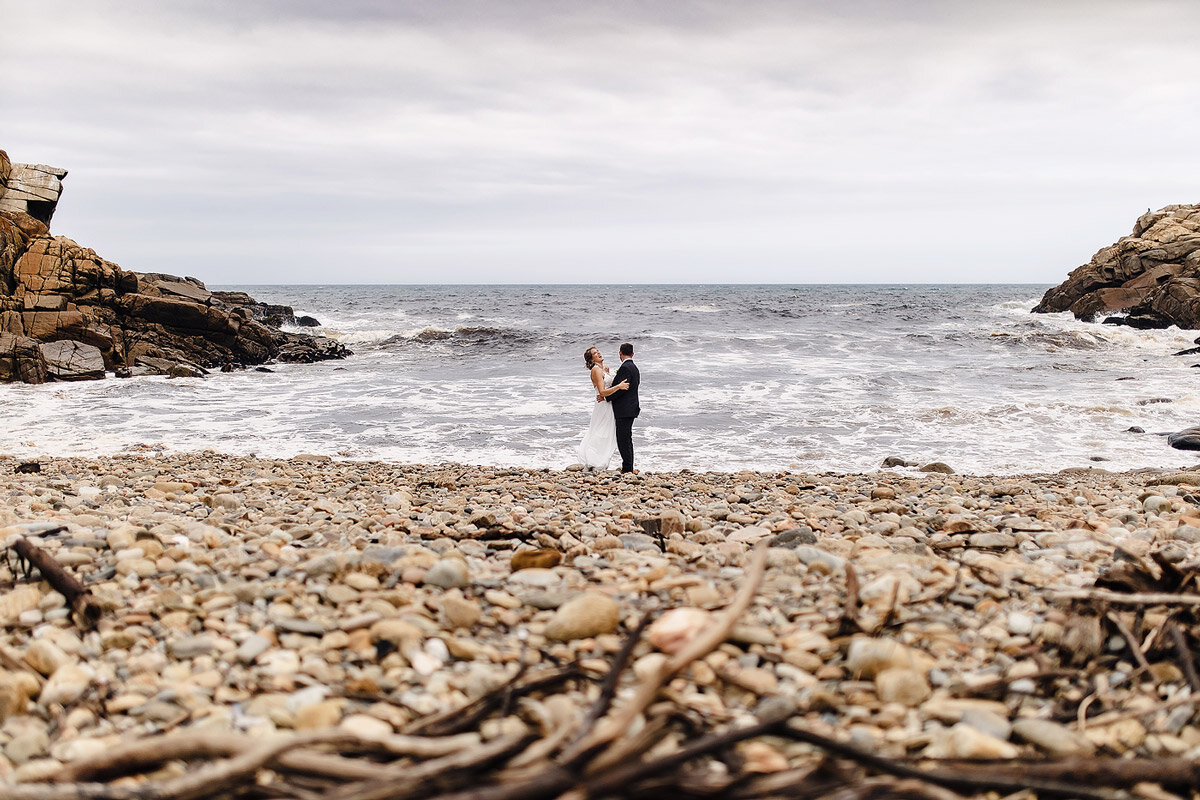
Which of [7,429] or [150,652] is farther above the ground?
[150,652]

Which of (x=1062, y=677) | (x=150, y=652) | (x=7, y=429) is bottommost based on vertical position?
(x=7, y=429)

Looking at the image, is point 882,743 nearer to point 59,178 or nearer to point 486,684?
point 486,684

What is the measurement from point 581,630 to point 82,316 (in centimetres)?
2677

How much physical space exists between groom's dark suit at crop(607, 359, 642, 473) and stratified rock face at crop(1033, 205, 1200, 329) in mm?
39112

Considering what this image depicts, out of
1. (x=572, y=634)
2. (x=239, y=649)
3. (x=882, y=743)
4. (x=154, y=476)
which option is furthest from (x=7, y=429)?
(x=882, y=743)

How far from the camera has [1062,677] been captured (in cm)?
250

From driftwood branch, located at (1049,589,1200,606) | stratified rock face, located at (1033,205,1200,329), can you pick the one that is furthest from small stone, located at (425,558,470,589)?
stratified rock face, located at (1033,205,1200,329)

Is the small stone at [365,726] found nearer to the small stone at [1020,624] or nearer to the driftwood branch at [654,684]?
the driftwood branch at [654,684]

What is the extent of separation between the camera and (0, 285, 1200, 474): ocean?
1213 cm

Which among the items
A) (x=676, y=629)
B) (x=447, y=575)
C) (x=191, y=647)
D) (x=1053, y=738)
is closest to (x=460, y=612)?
(x=447, y=575)

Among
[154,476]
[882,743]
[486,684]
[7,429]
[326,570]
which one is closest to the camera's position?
[882,743]

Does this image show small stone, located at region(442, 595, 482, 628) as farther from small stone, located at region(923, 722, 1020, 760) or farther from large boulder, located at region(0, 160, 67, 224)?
large boulder, located at region(0, 160, 67, 224)

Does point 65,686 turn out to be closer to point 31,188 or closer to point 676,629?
point 676,629

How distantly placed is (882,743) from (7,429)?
56.3 feet
